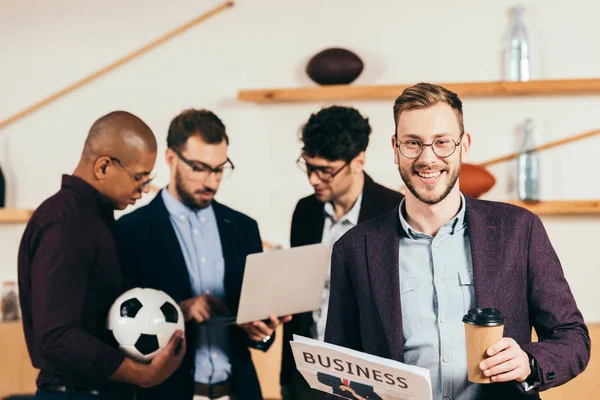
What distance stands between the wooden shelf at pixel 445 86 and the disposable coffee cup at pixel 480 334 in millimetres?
1923

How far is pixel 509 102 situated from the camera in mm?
3344

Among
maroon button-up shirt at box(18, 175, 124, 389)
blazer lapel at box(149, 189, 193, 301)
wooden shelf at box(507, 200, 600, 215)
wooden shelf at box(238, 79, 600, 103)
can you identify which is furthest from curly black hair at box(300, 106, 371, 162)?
maroon button-up shirt at box(18, 175, 124, 389)

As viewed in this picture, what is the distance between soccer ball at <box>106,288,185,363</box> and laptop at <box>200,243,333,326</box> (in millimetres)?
241

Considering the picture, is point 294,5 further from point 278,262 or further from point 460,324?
point 460,324

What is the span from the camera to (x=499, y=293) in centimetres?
165

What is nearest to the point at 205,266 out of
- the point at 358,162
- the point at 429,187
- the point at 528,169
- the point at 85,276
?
the point at 85,276

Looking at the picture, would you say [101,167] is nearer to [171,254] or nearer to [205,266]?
[171,254]

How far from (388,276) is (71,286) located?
854mm

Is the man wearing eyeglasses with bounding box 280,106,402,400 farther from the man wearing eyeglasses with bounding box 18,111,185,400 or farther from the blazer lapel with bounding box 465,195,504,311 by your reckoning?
the blazer lapel with bounding box 465,195,504,311

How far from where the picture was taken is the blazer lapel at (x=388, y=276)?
5.48 feet

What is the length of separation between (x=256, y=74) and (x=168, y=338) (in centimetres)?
158

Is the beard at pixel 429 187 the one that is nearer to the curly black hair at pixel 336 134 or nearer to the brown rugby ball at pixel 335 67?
the curly black hair at pixel 336 134

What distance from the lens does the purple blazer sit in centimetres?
161

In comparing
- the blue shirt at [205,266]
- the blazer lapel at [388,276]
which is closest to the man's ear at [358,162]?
the blue shirt at [205,266]
